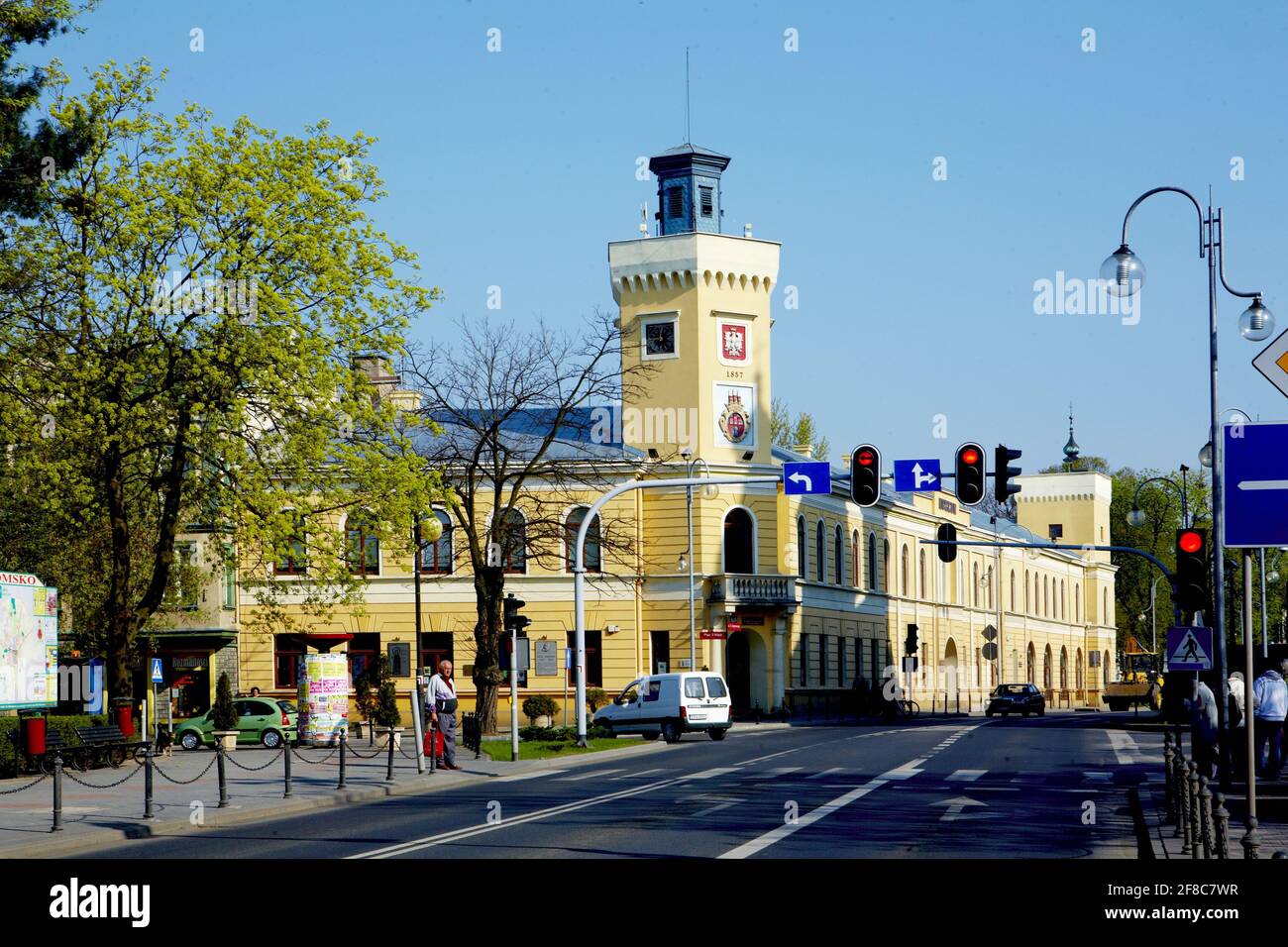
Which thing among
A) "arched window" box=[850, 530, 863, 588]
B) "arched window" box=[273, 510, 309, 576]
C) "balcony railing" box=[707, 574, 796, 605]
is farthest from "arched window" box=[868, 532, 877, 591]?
"arched window" box=[273, 510, 309, 576]

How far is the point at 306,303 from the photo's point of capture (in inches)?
1416

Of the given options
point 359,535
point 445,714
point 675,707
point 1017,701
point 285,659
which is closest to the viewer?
point 445,714

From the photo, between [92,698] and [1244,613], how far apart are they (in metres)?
42.9

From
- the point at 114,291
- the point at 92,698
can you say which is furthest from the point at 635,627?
the point at 114,291

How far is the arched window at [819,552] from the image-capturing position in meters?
69.2

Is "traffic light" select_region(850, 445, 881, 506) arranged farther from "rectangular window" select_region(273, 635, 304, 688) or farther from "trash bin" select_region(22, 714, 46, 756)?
"rectangular window" select_region(273, 635, 304, 688)

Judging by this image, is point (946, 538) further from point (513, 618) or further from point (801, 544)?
point (801, 544)

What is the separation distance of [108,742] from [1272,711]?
21.9m

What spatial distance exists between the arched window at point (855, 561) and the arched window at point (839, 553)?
1261 mm

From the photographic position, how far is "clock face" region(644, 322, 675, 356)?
6562 cm

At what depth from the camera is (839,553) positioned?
72625mm

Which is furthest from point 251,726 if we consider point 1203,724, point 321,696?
point 1203,724

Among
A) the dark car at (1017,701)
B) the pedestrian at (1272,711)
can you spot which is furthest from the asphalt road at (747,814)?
the dark car at (1017,701)

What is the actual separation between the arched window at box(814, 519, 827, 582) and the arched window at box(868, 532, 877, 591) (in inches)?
273
